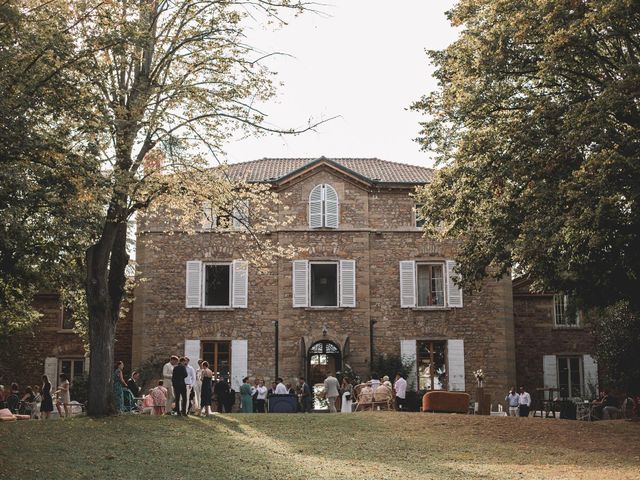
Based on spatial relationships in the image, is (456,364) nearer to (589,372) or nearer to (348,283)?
(348,283)

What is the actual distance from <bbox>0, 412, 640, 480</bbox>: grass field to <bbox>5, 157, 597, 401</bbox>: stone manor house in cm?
872

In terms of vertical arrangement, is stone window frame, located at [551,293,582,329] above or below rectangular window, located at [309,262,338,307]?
below

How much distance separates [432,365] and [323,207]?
679 centimetres

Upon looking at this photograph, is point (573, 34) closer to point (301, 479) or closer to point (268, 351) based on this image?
point (301, 479)

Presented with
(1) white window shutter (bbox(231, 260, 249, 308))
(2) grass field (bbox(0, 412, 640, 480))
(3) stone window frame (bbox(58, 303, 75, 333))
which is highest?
(1) white window shutter (bbox(231, 260, 249, 308))

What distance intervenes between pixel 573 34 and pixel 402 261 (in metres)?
15.0

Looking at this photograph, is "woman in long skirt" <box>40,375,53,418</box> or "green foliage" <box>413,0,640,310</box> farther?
"woman in long skirt" <box>40,375,53,418</box>

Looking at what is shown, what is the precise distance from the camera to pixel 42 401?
67.7 ft

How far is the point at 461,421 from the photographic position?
1969cm

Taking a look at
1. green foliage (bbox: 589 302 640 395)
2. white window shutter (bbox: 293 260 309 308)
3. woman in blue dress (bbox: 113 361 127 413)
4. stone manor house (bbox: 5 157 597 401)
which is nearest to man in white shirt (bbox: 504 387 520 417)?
stone manor house (bbox: 5 157 597 401)

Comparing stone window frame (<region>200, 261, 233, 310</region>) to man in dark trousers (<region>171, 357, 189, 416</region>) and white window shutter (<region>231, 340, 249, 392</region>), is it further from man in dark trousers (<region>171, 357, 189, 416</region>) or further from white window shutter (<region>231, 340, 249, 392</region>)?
man in dark trousers (<region>171, 357, 189, 416</region>)

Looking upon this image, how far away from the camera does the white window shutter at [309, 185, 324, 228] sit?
29875 mm

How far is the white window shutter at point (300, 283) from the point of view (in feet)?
96.2

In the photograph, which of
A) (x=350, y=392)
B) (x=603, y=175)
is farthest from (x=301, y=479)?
(x=350, y=392)
